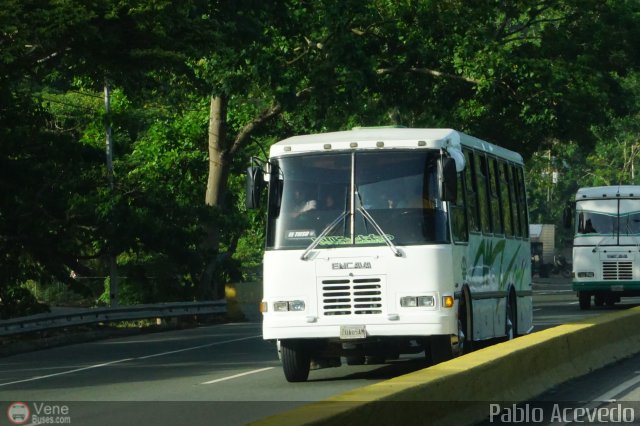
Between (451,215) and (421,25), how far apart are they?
22126 millimetres

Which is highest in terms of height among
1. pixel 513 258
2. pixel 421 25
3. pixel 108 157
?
pixel 421 25

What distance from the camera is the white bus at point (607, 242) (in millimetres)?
36312

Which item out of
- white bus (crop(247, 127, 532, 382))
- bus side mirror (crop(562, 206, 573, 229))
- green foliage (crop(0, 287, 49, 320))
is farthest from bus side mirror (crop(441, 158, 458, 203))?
bus side mirror (crop(562, 206, 573, 229))

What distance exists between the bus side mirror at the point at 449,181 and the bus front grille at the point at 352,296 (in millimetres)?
1277

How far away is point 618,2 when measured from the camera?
140 ft

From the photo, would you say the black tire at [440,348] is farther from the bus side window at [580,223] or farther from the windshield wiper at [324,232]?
the bus side window at [580,223]

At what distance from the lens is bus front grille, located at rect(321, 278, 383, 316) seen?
1617cm

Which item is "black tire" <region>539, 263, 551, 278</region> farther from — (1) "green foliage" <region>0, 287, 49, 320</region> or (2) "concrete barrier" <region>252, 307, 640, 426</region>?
(2) "concrete barrier" <region>252, 307, 640, 426</region>

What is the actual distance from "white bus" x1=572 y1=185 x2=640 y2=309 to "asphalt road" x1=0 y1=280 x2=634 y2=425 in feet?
31.8

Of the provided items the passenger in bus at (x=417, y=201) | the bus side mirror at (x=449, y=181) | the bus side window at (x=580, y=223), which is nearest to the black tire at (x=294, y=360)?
the passenger in bus at (x=417, y=201)

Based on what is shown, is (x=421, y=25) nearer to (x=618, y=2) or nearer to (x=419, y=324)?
(x=618, y=2)

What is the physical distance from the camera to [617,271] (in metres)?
36.7

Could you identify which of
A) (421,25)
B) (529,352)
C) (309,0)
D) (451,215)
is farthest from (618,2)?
(529,352)

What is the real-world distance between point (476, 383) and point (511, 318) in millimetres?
10147
